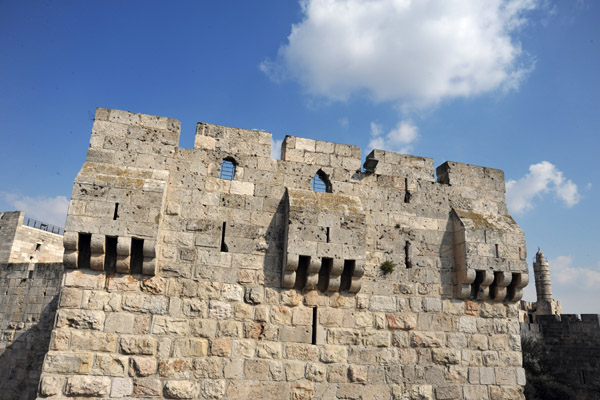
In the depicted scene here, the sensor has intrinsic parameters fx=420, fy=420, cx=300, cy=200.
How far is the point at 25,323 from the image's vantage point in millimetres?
10539

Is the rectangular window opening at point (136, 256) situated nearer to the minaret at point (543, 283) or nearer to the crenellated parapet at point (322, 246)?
the crenellated parapet at point (322, 246)

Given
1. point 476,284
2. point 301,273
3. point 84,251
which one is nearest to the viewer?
point 84,251

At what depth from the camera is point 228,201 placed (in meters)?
6.27

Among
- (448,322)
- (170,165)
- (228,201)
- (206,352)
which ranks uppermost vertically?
(170,165)

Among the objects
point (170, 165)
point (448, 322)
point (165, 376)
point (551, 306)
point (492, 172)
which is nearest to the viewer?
point (165, 376)

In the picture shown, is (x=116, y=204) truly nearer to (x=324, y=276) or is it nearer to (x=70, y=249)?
(x=70, y=249)

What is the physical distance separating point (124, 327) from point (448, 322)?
15.7ft

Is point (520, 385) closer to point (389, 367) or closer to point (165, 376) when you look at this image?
point (389, 367)

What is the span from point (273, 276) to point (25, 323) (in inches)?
319

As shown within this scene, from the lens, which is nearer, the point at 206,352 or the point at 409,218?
the point at 206,352

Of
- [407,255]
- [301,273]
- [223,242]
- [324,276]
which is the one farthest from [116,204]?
[407,255]

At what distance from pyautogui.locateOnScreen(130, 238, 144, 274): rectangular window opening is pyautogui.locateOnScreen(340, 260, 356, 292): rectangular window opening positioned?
2.87m

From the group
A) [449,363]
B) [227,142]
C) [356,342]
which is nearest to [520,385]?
[449,363]

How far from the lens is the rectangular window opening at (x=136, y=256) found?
18.7ft
